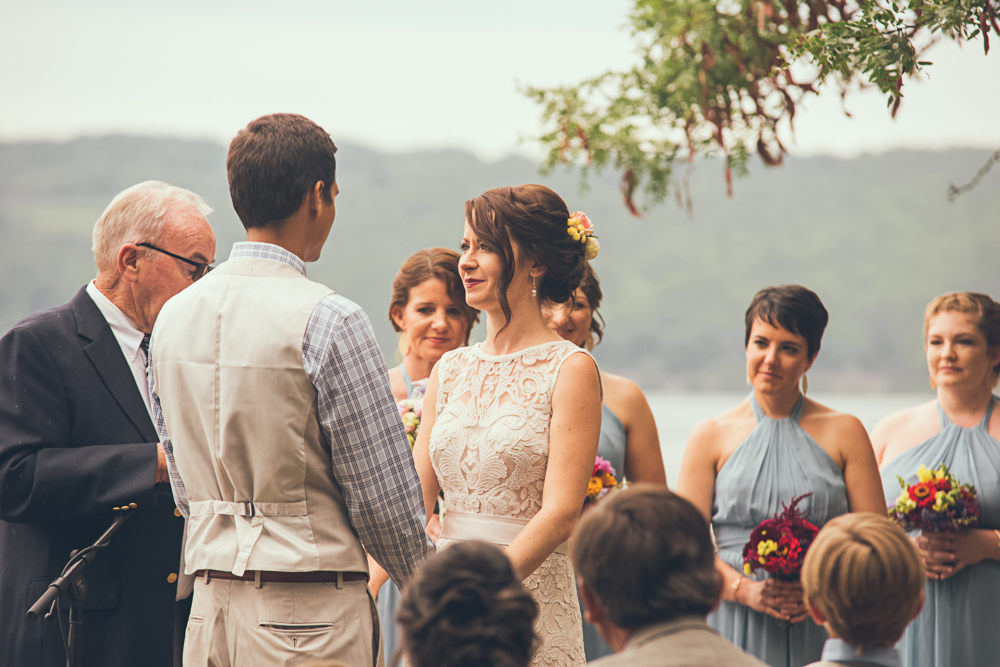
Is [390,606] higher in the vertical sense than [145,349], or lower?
lower

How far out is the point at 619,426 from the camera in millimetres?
4410

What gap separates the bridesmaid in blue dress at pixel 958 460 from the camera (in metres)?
4.20

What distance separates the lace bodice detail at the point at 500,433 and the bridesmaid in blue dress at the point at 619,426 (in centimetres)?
133

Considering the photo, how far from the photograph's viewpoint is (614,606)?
1.68 metres

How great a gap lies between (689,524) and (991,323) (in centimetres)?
367

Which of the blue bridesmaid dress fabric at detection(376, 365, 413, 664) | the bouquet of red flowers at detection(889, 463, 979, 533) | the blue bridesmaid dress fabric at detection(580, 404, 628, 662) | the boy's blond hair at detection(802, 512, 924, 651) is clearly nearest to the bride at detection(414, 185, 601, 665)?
the boy's blond hair at detection(802, 512, 924, 651)

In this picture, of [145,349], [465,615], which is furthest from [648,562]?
[145,349]

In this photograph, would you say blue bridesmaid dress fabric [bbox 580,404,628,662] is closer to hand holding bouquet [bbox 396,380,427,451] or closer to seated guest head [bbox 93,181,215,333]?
hand holding bouquet [bbox 396,380,427,451]

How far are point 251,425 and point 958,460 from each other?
379 cm

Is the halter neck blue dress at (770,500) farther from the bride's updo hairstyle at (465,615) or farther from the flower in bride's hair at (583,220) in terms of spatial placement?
the bride's updo hairstyle at (465,615)

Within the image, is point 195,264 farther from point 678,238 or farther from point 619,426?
point 678,238

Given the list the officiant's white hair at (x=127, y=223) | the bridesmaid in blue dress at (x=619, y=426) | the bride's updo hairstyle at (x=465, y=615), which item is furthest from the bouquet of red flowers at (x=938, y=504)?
the officiant's white hair at (x=127, y=223)

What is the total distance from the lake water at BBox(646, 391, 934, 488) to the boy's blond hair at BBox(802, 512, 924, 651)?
5.71m

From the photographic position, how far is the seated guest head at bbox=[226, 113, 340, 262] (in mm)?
2312
